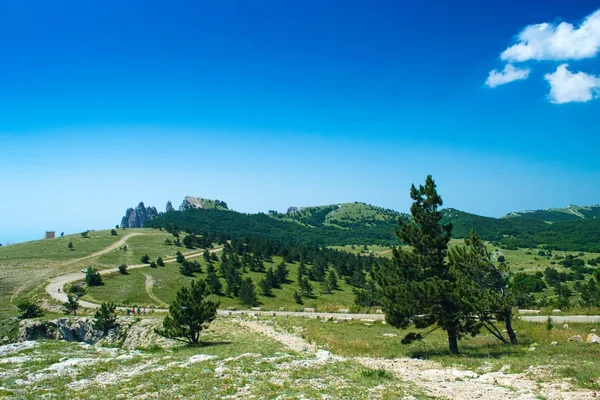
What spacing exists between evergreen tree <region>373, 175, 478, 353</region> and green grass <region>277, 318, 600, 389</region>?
76.4 inches

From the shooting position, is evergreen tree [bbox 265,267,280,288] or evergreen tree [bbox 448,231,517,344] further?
evergreen tree [bbox 265,267,280,288]

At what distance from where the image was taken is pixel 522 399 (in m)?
13.0

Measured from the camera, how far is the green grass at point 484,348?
1741 cm

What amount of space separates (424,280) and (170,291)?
74.9 m

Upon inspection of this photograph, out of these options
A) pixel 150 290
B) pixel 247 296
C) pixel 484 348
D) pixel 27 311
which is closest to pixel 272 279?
pixel 247 296

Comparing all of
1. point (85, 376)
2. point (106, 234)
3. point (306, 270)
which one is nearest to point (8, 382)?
point (85, 376)

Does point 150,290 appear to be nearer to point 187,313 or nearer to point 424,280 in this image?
point 187,313

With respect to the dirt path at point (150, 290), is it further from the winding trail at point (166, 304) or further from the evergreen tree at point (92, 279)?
the evergreen tree at point (92, 279)

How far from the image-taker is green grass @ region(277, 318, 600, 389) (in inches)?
685

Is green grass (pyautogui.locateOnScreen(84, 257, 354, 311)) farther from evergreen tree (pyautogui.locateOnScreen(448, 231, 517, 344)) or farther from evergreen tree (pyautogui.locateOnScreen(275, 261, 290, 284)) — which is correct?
evergreen tree (pyautogui.locateOnScreen(448, 231, 517, 344))

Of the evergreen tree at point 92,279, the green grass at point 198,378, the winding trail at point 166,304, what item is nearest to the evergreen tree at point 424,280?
the green grass at point 198,378

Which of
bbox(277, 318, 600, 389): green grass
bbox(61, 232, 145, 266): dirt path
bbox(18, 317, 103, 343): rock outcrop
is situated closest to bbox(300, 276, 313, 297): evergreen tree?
bbox(18, 317, 103, 343): rock outcrop

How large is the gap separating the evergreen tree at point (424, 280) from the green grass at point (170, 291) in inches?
1851

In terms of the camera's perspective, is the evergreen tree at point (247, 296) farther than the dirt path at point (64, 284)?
Yes
